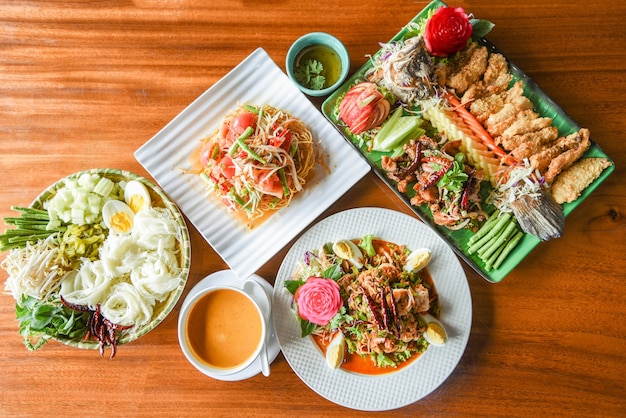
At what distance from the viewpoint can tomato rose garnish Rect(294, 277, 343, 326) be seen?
2523mm

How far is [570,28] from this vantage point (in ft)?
9.40

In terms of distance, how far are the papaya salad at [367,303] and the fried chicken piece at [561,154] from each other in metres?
0.81

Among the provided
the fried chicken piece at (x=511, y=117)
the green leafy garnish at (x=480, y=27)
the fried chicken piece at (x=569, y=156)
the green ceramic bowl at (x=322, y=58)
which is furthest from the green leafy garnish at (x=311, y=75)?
the fried chicken piece at (x=569, y=156)

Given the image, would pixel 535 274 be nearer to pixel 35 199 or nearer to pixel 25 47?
pixel 35 199

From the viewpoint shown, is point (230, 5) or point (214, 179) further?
point (230, 5)

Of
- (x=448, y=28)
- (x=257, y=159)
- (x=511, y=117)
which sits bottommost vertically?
(x=511, y=117)

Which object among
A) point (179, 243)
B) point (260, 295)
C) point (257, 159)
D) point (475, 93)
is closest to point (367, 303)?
point (260, 295)

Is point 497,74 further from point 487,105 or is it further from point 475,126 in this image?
point 475,126

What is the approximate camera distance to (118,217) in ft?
8.95

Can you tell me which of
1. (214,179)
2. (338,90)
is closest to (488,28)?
(338,90)

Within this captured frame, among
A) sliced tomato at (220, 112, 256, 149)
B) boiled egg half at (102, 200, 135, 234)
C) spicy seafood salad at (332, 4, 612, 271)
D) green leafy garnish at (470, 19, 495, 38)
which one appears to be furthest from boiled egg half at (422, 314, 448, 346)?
boiled egg half at (102, 200, 135, 234)

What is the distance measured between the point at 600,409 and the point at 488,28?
2321mm

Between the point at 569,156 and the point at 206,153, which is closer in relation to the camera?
the point at 569,156

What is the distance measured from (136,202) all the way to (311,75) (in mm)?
1273
